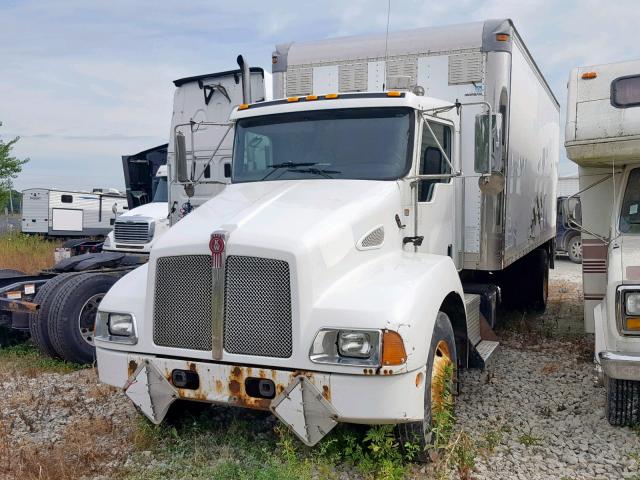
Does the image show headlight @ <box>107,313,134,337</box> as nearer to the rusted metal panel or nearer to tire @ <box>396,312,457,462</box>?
the rusted metal panel

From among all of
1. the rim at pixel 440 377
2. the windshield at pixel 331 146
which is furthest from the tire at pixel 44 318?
the rim at pixel 440 377

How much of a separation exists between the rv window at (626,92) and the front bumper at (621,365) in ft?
7.88

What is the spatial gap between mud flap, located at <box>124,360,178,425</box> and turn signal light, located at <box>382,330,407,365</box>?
1460 millimetres

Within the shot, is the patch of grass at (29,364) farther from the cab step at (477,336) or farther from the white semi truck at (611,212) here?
the white semi truck at (611,212)

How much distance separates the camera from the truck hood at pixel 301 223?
13.0 ft

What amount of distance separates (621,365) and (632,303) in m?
0.44

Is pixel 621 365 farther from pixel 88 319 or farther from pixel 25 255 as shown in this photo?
pixel 25 255

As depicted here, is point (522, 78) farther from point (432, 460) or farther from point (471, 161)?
point (432, 460)

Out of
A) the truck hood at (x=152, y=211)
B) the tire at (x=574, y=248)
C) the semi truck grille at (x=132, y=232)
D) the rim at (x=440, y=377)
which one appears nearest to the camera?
the rim at (x=440, y=377)

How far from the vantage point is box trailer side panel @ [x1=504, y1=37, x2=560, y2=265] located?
691 centimetres

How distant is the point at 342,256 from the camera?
422 cm

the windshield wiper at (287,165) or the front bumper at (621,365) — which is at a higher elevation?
the windshield wiper at (287,165)

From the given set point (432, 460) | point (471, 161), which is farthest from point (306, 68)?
point (432, 460)

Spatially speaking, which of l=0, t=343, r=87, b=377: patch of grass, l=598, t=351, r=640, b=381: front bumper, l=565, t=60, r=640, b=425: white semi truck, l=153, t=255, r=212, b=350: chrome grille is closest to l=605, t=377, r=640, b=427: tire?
l=565, t=60, r=640, b=425: white semi truck
